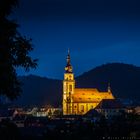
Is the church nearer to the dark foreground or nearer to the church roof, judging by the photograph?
the church roof

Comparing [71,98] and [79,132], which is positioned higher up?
[71,98]

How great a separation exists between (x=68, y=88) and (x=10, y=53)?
579ft

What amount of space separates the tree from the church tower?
173m

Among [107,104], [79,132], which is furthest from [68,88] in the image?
[79,132]

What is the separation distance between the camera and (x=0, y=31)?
1516cm

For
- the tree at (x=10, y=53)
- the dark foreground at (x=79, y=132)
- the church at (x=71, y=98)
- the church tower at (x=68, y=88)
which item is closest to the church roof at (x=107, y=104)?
the church at (x=71, y=98)

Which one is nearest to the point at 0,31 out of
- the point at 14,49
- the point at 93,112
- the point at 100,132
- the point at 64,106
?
the point at 14,49

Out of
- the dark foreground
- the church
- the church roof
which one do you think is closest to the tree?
the dark foreground

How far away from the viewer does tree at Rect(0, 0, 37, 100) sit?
15180 millimetres

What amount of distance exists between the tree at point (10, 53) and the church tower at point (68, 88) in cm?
17310

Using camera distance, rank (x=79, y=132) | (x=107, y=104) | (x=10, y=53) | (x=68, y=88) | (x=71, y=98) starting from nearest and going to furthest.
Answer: (x=10, y=53)
(x=79, y=132)
(x=68, y=88)
(x=71, y=98)
(x=107, y=104)

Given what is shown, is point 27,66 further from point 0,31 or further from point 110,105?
point 110,105

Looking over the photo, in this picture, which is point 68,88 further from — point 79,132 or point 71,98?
point 79,132

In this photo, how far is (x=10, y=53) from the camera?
15.4 meters
